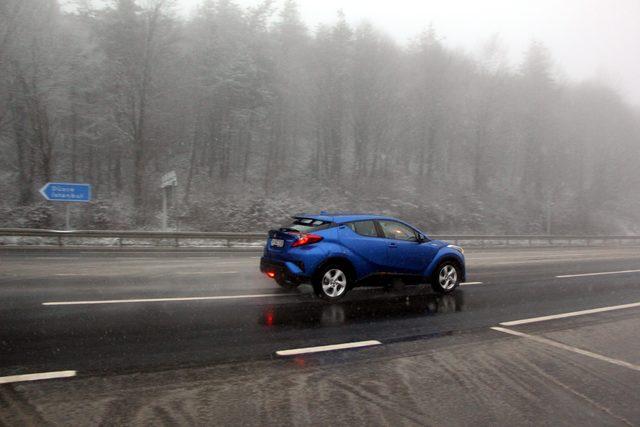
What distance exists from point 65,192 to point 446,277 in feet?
57.6

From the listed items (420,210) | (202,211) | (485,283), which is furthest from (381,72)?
(485,283)

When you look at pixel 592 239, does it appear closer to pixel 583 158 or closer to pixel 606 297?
pixel 583 158

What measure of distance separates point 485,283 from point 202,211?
2273 centimetres

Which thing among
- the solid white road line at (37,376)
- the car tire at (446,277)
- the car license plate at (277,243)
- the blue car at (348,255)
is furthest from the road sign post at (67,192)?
the solid white road line at (37,376)

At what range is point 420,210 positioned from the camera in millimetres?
36031

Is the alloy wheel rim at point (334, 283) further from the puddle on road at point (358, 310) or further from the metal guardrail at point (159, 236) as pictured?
the metal guardrail at point (159, 236)

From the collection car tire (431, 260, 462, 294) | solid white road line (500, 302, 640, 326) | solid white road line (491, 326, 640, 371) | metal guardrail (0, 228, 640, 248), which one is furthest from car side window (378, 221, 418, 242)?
metal guardrail (0, 228, 640, 248)

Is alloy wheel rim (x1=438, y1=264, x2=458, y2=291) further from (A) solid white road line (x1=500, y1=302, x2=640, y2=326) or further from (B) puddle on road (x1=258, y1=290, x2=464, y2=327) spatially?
(A) solid white road line (x1=500, y1=302, x2=640, y2=326)

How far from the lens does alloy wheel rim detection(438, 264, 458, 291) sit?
31.1ft

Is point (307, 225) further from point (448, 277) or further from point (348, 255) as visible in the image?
point (448, 277)

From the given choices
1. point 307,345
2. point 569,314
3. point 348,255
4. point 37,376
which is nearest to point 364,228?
point 348,255

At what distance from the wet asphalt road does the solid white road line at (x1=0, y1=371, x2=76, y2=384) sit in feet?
0.37

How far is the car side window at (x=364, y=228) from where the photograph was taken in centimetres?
865

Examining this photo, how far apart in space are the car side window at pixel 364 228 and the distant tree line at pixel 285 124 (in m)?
21.3
